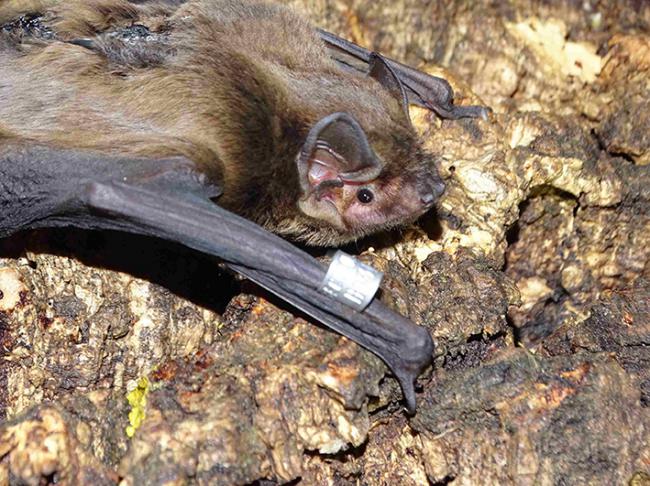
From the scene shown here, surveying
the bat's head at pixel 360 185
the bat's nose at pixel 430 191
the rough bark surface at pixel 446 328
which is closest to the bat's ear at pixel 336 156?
the bat's head at pixel 360 185

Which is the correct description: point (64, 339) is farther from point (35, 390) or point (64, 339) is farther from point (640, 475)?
point (640, 475)

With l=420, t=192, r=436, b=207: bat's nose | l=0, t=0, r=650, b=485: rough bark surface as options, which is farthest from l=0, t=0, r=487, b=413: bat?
l=0, t=0, r=650, b=485: rough bark surface

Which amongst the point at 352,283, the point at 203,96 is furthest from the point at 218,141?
the point at 352,283

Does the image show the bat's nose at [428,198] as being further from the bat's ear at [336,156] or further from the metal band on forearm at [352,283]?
the metal band on forearm at [352,283]

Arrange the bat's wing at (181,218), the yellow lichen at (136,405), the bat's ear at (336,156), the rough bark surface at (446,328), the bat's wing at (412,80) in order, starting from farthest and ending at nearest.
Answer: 1. the bat's wing at (412,80)
2. the bat's ear at (336,156)
3. the bat's wing at (181,218)
4. the yellow lichen at (136,405)
5. the rough bark surface at (446,328)

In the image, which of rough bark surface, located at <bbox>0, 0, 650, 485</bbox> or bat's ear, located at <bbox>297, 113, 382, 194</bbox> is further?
bat's ear, located at <bbox>297, 113, 382, 194</bbox>

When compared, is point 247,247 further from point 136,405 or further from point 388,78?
point 388,78

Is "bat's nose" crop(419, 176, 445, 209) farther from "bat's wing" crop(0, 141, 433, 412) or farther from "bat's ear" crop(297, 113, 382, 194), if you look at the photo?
"bat's wing" crop(0, 141, 433, 412)
